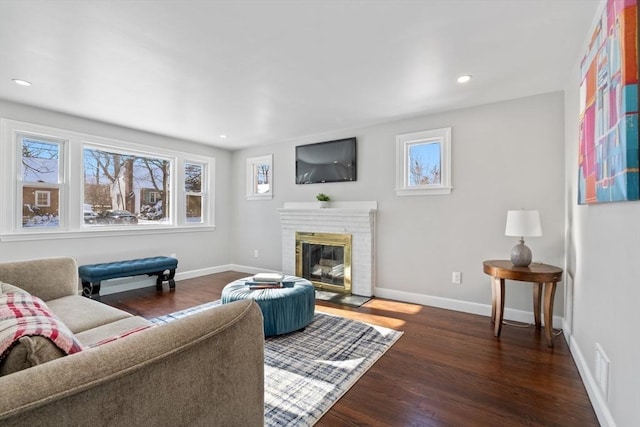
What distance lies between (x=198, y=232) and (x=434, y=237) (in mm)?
3904

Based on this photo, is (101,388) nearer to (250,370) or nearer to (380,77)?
(250,370)

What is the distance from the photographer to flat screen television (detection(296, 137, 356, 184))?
4289mm

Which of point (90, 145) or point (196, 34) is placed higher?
point (196, 34)

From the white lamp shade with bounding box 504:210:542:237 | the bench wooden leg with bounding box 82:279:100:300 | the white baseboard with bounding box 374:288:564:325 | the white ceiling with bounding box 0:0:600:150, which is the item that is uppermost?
the white ceiling with bounding box 0:0:600:150

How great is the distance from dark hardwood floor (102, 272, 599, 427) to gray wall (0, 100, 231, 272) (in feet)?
11.0

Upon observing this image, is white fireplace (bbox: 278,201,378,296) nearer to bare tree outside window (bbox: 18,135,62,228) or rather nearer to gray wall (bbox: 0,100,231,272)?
gray wall (bbox: 0,100,231,272)

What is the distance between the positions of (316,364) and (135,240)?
140 inches

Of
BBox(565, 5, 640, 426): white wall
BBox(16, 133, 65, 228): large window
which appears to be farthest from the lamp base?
BBox(16, 133, 65, 228): large window

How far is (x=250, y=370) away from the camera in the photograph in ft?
3.73

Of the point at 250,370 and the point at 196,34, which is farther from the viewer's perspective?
the point at 196,34

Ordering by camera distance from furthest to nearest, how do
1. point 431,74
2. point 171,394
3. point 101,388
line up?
point 431,74 < point 171,394 < point 101,388

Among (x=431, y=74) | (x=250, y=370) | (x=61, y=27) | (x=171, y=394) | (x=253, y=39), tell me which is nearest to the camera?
(x=171, y=394)

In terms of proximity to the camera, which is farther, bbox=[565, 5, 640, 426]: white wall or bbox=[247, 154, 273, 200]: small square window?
bbox=[247, 154, 273, 200]: small square window

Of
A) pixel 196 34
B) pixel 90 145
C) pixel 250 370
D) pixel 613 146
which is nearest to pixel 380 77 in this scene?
pixel 196 34
